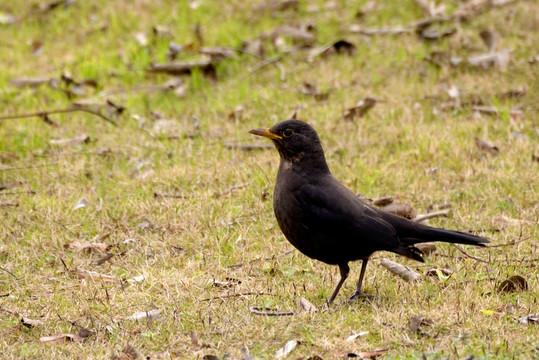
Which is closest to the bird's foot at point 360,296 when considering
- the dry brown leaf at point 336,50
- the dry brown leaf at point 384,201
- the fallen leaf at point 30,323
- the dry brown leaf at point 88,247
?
the dry brown leaf at point 384,201

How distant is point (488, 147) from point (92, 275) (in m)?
3.66

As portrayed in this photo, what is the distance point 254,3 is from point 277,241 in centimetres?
524

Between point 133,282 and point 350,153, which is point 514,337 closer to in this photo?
point 133,282

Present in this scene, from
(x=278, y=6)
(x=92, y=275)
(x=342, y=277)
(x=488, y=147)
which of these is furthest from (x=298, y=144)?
(x=278, y=6)

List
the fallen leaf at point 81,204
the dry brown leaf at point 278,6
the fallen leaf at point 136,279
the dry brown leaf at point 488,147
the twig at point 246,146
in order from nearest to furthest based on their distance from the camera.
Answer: the fallen leaf at point 136,279 → the fallen leaf at point 81,204 → the dry brown leaf at point 488,147 → the twig at point 246,146 → the dry brown leaf at point 278,6

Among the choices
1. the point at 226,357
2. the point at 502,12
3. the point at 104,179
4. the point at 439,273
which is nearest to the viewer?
the point at 226,357

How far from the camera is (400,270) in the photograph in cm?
527

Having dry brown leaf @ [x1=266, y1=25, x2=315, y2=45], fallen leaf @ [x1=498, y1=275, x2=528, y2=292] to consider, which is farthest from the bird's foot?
dry brown leaf @ [x1=266, y1=25, x2=315, y2=45]

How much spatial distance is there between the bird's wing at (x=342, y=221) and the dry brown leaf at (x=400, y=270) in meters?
0.44

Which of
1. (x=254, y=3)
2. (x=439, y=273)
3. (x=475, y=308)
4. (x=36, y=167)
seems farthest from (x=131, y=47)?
(x=475, y=308)

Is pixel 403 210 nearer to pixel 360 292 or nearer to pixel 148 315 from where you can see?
pixel 360 292

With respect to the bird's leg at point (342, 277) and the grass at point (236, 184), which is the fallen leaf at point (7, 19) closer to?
the grass at point (236, 184)

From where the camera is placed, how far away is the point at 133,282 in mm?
5203

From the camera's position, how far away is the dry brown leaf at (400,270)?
16.9 ft
